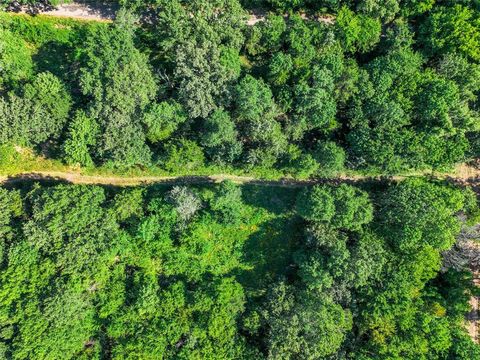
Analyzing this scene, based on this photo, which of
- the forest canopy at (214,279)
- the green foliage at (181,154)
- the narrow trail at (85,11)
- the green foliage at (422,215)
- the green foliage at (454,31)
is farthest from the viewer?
the narrow trail at (85,11)

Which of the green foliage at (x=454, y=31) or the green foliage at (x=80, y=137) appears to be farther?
the green foliage at (x=454, y=31)

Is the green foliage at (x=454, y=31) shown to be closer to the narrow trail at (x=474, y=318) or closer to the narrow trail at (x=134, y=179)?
the narrow trail at (x=134, y=179)

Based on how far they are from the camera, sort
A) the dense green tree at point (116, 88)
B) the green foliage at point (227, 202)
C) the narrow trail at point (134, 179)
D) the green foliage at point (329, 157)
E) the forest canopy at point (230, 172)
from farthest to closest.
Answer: the narrow trail at point (134, 179) → the green foliage at point (227, 202) → the green foliage at point (329, 157) → the forest canopy at point (230, 172) → the dense green tree at point (116, 88)

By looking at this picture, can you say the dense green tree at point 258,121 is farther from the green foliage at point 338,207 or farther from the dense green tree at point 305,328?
the dense green tree at point 305,328

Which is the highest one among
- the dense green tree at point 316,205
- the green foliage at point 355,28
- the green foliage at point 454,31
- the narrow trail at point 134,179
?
the green foliage at point 454,31

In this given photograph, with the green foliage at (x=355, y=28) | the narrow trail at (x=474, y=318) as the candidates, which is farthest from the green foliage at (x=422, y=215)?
the green foliage at (x=355, y=28)

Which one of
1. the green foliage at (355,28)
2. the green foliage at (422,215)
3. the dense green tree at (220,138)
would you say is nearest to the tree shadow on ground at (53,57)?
the dense green tree at (220,138)

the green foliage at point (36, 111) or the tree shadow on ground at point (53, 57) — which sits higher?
the tree shadow on ground at point (53, 57)

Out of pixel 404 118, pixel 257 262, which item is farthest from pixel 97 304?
pixel 404 118

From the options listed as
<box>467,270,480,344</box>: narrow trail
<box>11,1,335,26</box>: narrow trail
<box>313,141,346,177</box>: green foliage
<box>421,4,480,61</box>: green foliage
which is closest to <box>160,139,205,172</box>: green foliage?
<box>313,141,346,177</box>: green foliage

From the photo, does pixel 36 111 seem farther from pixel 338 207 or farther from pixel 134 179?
pixel 338 207

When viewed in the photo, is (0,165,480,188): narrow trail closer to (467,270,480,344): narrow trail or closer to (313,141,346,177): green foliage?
(313,141,346,177): green foliage
